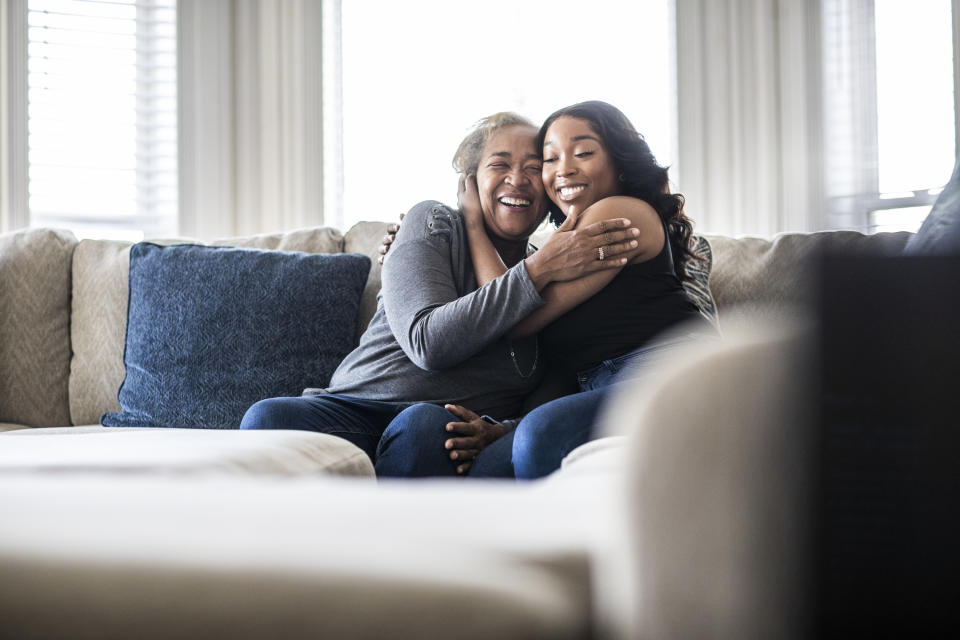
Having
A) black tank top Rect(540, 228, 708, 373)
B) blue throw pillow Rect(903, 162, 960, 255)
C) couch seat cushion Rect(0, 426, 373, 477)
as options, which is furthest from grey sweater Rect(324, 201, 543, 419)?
blue throw pillow Rect(903, 162, 960, 255)

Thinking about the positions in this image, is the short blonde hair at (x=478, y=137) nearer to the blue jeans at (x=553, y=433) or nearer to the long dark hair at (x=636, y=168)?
the long dark hair at (x=636, y=168)

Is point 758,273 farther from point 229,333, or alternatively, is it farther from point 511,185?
point 229,333

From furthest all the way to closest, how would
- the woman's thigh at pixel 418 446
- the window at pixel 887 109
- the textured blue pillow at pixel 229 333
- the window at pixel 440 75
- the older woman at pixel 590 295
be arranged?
the window at pixel 440 75
the window at pixel 887 109
the textured blue pillow at pixel 229 333
the woman's thigh at pixel 418 446
the older woman at pixel 590 295

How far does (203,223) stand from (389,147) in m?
0.81

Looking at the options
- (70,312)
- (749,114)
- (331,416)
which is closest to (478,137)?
(331,416)

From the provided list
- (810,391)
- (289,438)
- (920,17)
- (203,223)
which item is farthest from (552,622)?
(920,17)

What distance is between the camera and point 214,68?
3348mm

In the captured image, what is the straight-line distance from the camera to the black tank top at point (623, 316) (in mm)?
1549

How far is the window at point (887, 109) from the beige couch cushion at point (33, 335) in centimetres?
270

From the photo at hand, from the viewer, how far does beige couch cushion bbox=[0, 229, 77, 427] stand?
2.11 metres

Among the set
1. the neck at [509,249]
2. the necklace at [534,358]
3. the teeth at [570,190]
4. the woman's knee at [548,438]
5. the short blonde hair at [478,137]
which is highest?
the short blonde hair at [478,137]

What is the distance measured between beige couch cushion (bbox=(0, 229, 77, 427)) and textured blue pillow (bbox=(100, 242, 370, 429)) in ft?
0.78

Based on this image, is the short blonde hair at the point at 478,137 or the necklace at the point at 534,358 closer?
the necklace at the point at 534,358

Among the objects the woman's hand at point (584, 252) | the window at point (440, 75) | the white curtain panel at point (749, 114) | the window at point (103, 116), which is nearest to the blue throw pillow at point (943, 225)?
the woman's hand at point (584, 252)
